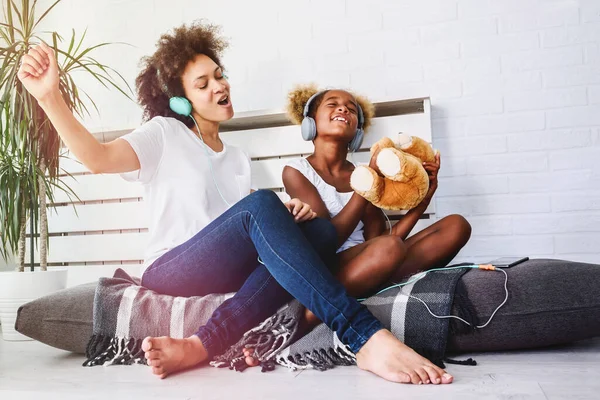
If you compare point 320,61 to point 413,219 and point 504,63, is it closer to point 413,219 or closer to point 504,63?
point 504,63

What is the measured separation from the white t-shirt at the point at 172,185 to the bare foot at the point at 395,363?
0.61 metres

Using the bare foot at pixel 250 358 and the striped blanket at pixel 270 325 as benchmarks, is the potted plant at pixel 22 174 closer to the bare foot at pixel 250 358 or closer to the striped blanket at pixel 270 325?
the striped blanket at pixel 270 325

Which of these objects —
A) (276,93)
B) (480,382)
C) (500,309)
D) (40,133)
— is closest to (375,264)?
(500,309)

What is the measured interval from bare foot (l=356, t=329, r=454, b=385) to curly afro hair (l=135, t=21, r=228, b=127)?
3.11 ft

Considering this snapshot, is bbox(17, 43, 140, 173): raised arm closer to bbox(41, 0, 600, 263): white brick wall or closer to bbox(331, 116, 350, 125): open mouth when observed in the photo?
bbox(331, 116, 350, 125): open mouth

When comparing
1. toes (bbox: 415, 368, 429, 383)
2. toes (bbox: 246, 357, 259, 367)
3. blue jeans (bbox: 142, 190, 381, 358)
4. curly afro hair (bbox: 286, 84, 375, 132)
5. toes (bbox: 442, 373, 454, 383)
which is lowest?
toes (bbox: 246, 357, 259, 367)

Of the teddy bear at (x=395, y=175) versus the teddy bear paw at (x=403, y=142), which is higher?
the teddy bear paw at (x=403, y=142)

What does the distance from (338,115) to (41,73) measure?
0.94m

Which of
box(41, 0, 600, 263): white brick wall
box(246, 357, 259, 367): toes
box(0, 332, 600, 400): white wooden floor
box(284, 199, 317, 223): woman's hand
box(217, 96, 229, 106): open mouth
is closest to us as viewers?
box(0, 332, 600, 400): white wooden floor

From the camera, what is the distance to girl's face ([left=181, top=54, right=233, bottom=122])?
1.73 metres

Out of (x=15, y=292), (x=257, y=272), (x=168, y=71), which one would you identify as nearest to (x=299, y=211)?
(x=257, y=272)

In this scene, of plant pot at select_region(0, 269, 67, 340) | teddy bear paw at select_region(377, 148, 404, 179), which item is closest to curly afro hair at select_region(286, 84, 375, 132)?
teddy bear paw at select_region(377, 148, 404, 179)

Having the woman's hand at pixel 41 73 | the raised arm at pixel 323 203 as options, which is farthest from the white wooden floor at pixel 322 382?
the woman's hand at pixel 41 73

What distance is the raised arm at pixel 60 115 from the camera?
1.20 m
